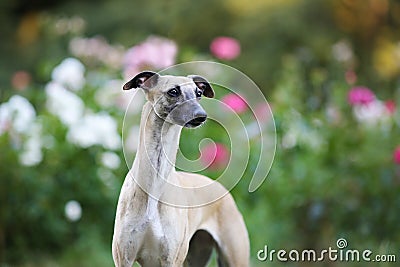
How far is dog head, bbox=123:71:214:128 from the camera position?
9.84 ft

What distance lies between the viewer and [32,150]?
5.70 metres

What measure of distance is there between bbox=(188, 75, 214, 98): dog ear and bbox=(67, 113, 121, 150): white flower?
2.50m

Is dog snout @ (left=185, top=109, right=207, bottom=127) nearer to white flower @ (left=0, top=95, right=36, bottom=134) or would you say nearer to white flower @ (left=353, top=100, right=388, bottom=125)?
white flower @ (left=0, top=95, right=36, bottom=134)

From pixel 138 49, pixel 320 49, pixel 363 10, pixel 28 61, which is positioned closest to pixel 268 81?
pixel 320 49

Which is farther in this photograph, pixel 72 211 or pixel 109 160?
pixel 109 160

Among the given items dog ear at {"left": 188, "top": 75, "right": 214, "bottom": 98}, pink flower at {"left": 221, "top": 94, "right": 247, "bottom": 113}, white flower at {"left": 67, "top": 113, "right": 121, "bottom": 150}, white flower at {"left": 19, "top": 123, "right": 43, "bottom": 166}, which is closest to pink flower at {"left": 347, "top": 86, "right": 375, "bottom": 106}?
pink flower at {"left": 221, "top": 94, "right": 247, "bottom": 113}

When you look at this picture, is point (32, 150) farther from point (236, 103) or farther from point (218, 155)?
point (236, 103)

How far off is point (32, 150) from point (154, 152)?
267cm

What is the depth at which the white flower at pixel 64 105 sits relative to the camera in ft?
19.2

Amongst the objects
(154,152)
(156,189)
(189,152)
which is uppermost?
(154,152)

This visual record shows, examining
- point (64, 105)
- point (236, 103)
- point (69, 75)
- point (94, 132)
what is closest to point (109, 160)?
point (94, 132)

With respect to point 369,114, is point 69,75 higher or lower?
higher

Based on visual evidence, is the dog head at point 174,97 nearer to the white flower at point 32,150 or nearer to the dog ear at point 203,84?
the dog ear at point 203,84

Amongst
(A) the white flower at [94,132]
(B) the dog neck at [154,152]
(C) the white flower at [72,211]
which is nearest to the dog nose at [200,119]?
(B) the dog neck at [154,152]
